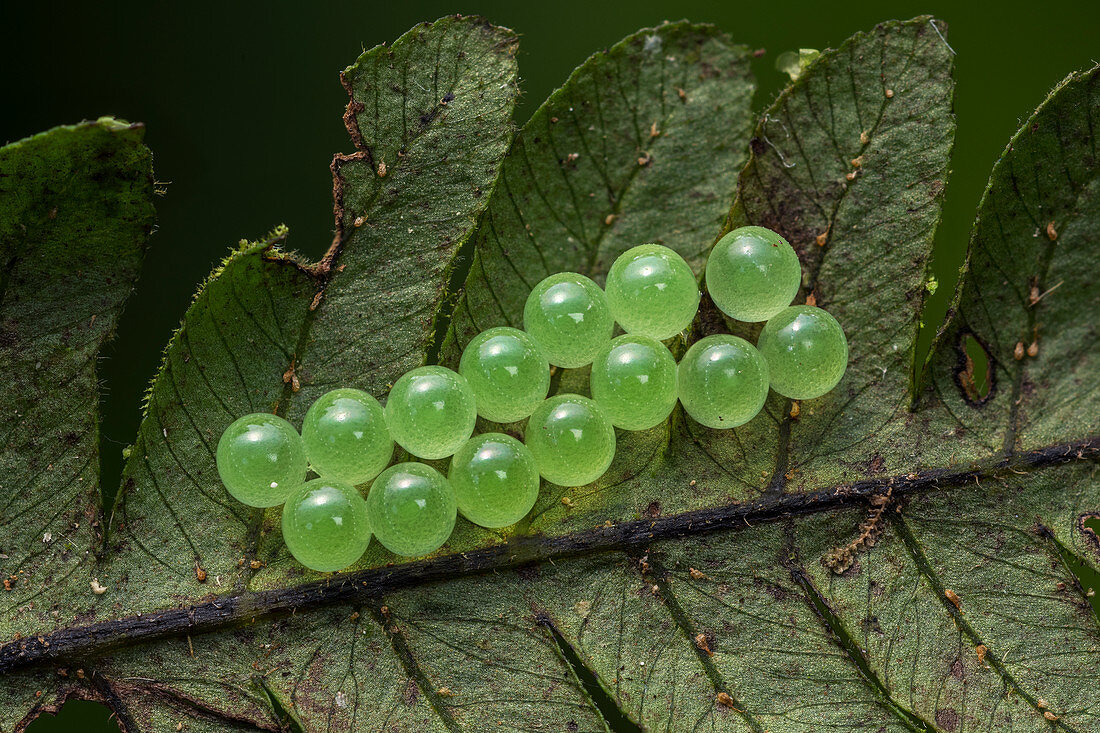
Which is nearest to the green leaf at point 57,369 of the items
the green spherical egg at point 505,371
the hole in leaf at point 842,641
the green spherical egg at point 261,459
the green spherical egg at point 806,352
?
the green spherical egg at point 261,459

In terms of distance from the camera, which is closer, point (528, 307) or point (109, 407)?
point (528, 307)

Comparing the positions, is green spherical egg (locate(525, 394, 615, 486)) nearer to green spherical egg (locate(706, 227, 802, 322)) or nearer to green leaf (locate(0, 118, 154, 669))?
green spherical egg (locate(706, 227, 802, 322))

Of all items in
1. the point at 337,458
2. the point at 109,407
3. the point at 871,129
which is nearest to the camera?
the point at 337,458

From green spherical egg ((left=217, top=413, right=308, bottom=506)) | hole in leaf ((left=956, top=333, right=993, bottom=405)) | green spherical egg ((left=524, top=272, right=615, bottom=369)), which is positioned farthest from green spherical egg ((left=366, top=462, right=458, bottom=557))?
hole in leaf ((left=956, top=333, right=993, bottom=405))

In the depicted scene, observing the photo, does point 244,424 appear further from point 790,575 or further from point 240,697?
point 790,575

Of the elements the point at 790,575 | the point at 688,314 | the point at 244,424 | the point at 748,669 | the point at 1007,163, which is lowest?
the point at 748,669

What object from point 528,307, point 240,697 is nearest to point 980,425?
point 528,307
